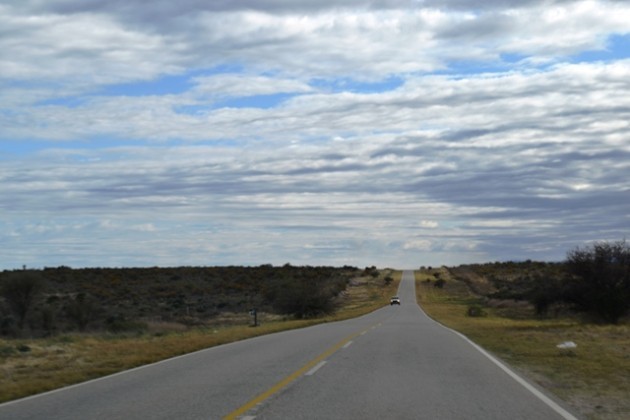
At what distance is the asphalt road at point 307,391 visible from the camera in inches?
427

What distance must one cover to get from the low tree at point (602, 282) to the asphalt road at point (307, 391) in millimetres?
18824

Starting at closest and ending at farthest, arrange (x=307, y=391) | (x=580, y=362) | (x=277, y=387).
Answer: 1. (x=307, y=391)
2. (x=277, y=387)
3. (x=580, y=362)

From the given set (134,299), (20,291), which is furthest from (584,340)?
(134,299)

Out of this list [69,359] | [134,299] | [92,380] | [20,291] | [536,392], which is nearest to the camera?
[536,392]

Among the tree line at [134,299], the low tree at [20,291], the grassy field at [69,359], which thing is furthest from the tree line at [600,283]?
the low tree at [20,291]

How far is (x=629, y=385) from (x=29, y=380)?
11.7 metres

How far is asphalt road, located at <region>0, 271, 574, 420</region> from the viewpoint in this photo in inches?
427

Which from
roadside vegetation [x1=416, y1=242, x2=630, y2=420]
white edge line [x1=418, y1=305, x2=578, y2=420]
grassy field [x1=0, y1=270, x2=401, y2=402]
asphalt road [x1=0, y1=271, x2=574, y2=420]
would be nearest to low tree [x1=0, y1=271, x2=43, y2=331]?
grassy field [x1=0, y1=270, x2=401, y2=402]

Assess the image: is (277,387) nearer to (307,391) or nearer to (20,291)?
(307,391)

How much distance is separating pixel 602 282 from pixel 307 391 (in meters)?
28.0

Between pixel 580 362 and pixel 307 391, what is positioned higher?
pixel 307 391

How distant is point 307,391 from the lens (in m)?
12.9

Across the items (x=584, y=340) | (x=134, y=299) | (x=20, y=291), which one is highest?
(x=20, y=291)

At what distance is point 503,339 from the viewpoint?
90.7 ft
